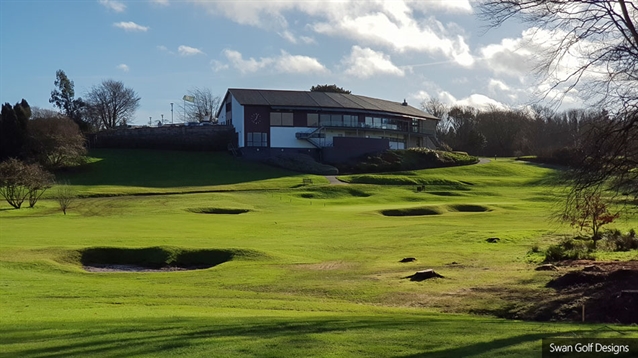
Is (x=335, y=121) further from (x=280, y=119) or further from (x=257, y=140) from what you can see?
(x=257, y=140)

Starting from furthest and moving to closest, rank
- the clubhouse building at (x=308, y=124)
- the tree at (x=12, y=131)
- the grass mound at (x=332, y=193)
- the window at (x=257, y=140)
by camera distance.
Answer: the window at (x=257, y=140) → the clubhouse building at (x=308, y=124) → the tree at (x=12, y=131) → the grass mound at (x=332, y=193)

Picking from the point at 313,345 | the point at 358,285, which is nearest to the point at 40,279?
the point at 358,285

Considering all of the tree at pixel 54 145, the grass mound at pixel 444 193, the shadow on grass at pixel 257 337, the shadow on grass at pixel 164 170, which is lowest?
the grass mound at pixel 444 193

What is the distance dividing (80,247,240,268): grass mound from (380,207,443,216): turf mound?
86.0 ft

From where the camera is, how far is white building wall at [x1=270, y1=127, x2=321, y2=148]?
102812 mm

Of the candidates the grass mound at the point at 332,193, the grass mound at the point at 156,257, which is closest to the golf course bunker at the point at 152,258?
the grass mound at the point at 156,257

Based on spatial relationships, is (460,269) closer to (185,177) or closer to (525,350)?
(525,350)

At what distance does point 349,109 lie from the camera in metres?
106

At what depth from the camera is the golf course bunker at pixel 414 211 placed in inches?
2117

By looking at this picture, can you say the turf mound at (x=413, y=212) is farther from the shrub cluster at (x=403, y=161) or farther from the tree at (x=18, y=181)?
the shrub cluster at (x=403, y=161)

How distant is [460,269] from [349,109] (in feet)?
276

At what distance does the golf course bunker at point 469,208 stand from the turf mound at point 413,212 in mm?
2656

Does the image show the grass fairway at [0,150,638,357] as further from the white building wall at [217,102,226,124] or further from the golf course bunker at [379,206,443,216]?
the white building wall at [217,102,226,124]

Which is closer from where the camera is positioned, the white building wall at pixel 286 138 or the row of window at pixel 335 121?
the white building wall at pixel 286 138
